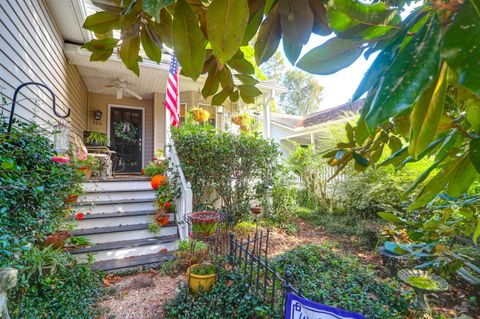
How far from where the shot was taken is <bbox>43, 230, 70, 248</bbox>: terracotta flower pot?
322 cm

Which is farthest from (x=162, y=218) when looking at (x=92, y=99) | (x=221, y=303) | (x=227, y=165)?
(x=92, y=99)

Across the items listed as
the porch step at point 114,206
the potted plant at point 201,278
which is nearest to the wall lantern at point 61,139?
the porch step at point 114,206

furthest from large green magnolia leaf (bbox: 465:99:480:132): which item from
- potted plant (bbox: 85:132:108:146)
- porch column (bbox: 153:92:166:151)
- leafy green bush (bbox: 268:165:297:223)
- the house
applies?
porch column (bbox: 153:92:166:151)

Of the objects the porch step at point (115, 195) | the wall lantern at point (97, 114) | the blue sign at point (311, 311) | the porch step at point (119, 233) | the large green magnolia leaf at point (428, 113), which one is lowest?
the porch step at point (119, 233)

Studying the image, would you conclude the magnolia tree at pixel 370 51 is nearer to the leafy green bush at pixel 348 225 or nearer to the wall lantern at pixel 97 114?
the leafy green bush at pixel 348 225

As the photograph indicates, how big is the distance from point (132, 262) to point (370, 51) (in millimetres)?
3953

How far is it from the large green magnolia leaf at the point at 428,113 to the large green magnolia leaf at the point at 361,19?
138mm

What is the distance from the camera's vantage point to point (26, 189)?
1.95m

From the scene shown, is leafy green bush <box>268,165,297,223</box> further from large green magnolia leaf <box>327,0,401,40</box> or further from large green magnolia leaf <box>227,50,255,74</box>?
large green magnolia leaf <box>327,0,401,40</box>

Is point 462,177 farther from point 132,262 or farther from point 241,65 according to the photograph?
point 132,262

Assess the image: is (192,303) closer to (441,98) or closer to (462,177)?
(462,177)

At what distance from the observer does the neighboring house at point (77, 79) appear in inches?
116

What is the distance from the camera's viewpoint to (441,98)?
0.34 m

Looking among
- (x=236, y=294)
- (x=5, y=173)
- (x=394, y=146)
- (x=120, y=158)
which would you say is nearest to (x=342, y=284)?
(x=236, y=294)
